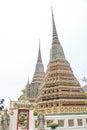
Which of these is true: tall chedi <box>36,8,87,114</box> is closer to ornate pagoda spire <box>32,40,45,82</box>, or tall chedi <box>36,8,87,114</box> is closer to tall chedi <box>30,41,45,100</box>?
tall chedi <box>30,41,45,100</box>

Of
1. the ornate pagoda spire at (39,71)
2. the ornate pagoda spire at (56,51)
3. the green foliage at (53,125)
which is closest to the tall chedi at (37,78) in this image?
the ornate pagoda spire at (39,71)

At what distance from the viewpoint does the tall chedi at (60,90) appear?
1911 inches

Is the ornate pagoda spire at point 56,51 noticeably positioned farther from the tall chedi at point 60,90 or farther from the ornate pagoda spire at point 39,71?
the ornate pagoda spire at point 39,71

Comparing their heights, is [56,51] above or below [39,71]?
above

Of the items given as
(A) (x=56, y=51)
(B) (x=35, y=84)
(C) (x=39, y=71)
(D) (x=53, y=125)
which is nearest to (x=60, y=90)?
(A) (x=56, y=51)

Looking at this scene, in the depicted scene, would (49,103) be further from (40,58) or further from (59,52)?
(40,58)

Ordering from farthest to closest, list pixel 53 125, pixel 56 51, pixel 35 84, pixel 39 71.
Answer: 1. pixel 39 71
2. pixel 35 84
3. pixel 56 51
4. pixel 53 125

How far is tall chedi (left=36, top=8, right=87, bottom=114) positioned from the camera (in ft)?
159

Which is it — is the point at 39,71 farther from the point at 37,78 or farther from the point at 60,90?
the point at 60,90

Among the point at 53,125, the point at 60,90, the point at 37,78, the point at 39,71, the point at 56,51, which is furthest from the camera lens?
the point at 39,71

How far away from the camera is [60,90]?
50625mm

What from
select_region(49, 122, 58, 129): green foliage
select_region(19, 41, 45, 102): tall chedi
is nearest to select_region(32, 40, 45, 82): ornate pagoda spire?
select_region(19, 41, 45, 102): tall chedi

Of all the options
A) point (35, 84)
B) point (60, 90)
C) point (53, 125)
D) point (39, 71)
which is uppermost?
point (39, 71)

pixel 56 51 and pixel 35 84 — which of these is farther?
pixel 35 84
